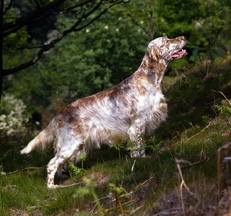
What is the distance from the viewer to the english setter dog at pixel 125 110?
597 cm

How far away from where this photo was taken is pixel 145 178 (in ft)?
15.1

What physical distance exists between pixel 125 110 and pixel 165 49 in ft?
2.98

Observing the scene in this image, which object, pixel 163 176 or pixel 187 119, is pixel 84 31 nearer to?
pixel 187 119

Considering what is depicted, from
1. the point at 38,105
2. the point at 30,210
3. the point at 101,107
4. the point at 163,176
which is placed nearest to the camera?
the point at 163,176

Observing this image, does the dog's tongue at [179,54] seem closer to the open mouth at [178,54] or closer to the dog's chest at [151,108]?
the open mouth at [178,54]

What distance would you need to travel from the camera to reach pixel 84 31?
57.4ft

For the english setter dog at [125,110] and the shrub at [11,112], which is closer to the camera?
the english setter dog at [125,110]

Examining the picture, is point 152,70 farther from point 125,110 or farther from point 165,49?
point 125,110

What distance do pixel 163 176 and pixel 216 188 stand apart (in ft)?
2.63

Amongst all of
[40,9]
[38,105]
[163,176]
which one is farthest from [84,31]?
[163,176]

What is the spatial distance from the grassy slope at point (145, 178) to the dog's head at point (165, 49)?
0.91 meters

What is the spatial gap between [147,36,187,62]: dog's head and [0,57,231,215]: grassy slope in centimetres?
91

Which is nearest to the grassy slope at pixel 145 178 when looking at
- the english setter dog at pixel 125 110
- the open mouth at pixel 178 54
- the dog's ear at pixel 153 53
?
the english setter dog at pixel 125 110

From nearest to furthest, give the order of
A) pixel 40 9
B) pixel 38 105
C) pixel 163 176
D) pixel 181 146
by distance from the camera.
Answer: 1. pixel 163 176
2. pixel 181 146
3. pixel 40 9
4. pixel 38 105
